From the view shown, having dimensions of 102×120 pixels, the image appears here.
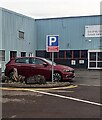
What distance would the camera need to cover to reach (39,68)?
17.5m

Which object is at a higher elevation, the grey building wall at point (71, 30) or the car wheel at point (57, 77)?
the grey building wall at point (71, 30)

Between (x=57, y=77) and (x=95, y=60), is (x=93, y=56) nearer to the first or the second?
(x=95, y=60)

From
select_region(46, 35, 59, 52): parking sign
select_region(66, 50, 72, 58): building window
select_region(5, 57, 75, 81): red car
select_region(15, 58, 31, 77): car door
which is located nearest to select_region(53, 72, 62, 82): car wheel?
select_region(5, 57, 75, 81): red car

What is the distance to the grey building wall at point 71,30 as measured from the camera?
112 ft

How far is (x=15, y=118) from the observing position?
24.6 feet

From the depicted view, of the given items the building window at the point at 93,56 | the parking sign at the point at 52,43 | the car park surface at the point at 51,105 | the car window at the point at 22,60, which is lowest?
the car park surface at the point at 51,105

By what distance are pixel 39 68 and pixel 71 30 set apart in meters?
18.1

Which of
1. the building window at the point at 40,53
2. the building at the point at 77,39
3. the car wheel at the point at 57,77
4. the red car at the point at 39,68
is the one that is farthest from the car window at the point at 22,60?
the building window at the point at 40,53

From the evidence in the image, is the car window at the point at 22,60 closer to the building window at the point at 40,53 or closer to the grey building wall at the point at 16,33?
the grey building wall at the point at 16,33

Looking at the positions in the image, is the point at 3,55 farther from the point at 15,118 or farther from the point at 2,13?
the point at 15,118

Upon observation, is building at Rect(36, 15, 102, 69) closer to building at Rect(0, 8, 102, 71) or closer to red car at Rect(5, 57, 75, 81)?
building at Rect(0, 8, 102, 71)

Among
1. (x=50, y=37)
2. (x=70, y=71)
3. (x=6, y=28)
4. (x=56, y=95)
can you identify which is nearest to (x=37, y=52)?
(x=6, y=28)

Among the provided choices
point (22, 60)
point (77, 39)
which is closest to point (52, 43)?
point (22, 60)

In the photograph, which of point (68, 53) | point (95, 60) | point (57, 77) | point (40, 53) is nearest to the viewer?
point (57, 77)
